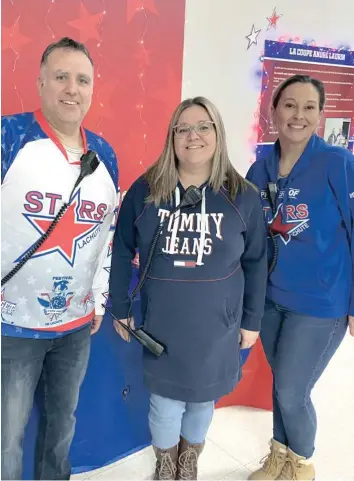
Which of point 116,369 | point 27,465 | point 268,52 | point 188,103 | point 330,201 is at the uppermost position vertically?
point 268,52

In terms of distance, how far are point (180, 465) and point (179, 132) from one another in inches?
43.0

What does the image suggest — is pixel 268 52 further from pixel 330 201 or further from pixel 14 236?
pixel 14 236

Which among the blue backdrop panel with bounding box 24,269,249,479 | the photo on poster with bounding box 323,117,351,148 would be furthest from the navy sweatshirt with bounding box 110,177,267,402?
the photo on poster with bounding box 323,117,351,148

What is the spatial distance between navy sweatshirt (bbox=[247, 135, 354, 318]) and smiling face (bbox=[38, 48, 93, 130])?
2.27ft

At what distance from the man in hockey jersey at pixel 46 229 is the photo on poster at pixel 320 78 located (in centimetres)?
98

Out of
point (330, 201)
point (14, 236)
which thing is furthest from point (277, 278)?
point (14, 236)

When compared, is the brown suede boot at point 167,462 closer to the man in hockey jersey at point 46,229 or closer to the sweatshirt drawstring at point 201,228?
the man in hockey jersey at point 46,229

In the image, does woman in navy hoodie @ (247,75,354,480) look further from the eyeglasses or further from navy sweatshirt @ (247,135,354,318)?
the eyeglasses

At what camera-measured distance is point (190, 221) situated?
1446 millimetres

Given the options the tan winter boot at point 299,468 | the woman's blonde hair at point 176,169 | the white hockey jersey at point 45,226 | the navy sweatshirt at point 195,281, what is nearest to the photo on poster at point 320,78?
the woman's blonde hair at point 176,169

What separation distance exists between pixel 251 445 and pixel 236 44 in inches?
67.5

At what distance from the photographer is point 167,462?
1663 mm

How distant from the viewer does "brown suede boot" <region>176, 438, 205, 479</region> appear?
5.51 feet

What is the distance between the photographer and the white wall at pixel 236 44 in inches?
79.7
